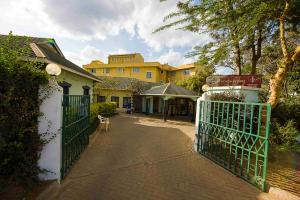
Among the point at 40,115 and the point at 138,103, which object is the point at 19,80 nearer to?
the point at 40,115

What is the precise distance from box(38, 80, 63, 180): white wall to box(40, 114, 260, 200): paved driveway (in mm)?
438

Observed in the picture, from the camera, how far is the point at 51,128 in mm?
4250

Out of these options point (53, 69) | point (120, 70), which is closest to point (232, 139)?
Answer: point (53, 69)

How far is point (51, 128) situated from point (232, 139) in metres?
4.78

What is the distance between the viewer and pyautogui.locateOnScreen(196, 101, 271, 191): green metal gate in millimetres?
4988

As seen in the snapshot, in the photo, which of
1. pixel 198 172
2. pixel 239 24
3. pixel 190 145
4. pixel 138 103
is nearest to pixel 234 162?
pixel 198 172

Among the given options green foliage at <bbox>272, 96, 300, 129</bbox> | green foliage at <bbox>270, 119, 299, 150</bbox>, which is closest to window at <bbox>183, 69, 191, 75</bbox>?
green foliage at <bbox>272, 96, 300, 129</bbox>

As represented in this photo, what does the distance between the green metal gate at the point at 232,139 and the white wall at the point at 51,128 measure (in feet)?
14.7

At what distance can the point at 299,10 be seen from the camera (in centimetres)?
694

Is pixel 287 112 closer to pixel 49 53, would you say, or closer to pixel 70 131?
pixel 70 131

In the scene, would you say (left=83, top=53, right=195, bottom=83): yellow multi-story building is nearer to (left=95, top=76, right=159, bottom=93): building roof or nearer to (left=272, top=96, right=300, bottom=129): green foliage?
(left=95, top=76, right=159, bottom=93): building roof

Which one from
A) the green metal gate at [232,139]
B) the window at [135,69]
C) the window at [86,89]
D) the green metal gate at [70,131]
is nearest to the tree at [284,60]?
the green metal gate at [232,139]

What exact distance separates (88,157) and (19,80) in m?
3.54

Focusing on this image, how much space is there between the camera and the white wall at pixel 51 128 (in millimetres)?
4176
